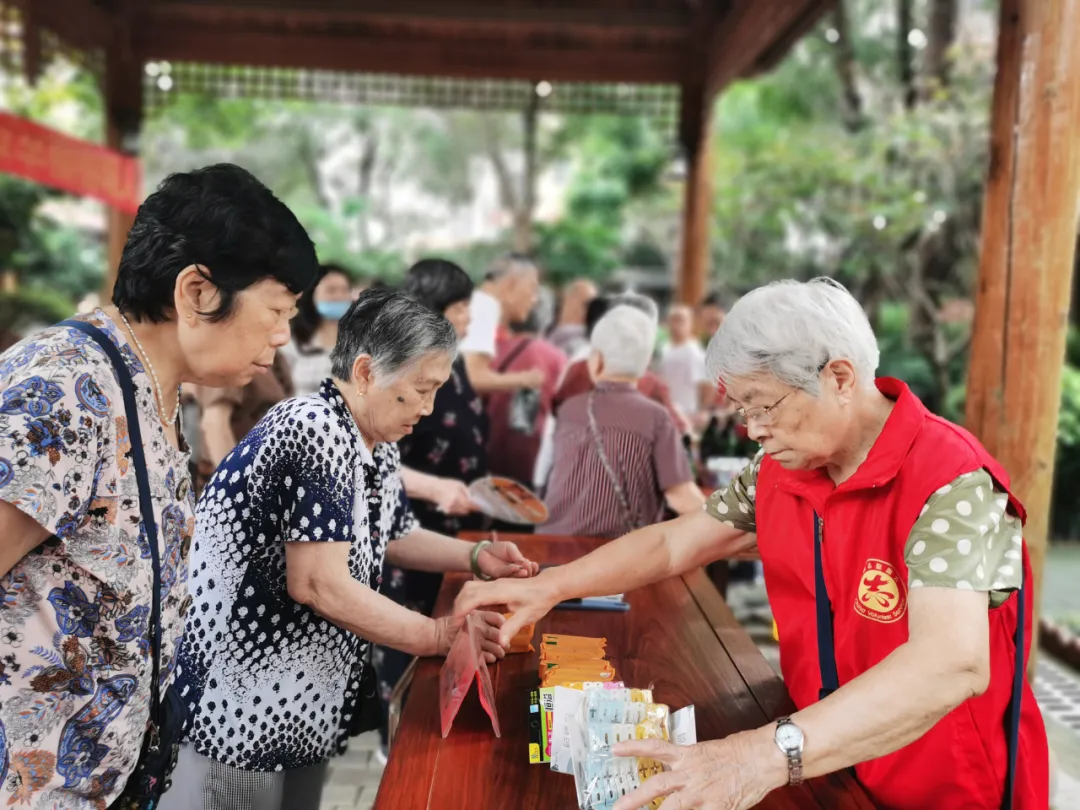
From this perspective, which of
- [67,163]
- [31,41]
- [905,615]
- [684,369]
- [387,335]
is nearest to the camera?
[905,615]

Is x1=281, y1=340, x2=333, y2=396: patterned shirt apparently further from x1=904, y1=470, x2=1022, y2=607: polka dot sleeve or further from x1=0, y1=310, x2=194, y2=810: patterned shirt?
x1=904, y1=470, x2=1022, y2=607: polka dot sleeve

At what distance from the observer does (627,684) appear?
1810 millimetres

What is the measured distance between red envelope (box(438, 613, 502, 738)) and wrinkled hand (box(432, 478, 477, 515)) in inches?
38.3

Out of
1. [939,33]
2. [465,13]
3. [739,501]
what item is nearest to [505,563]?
[739,501]

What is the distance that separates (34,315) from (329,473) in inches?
453

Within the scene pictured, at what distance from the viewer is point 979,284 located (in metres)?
3.15

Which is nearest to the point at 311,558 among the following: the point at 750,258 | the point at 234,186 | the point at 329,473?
the point at 329,473

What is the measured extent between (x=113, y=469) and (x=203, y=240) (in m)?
0.33

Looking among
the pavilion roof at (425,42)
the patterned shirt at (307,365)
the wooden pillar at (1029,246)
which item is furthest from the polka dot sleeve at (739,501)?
the pavilion roof at (425,42)

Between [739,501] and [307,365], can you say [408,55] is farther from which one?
[739,501]

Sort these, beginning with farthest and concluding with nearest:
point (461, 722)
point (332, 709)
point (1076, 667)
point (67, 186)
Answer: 1. point (67, 186)
2. point (1076, 667)
3. point (332, 709)
4. point (461, 722)

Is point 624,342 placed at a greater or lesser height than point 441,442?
greater

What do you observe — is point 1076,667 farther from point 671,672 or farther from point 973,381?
point 671,672

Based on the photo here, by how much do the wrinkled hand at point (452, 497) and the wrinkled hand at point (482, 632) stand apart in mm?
861
